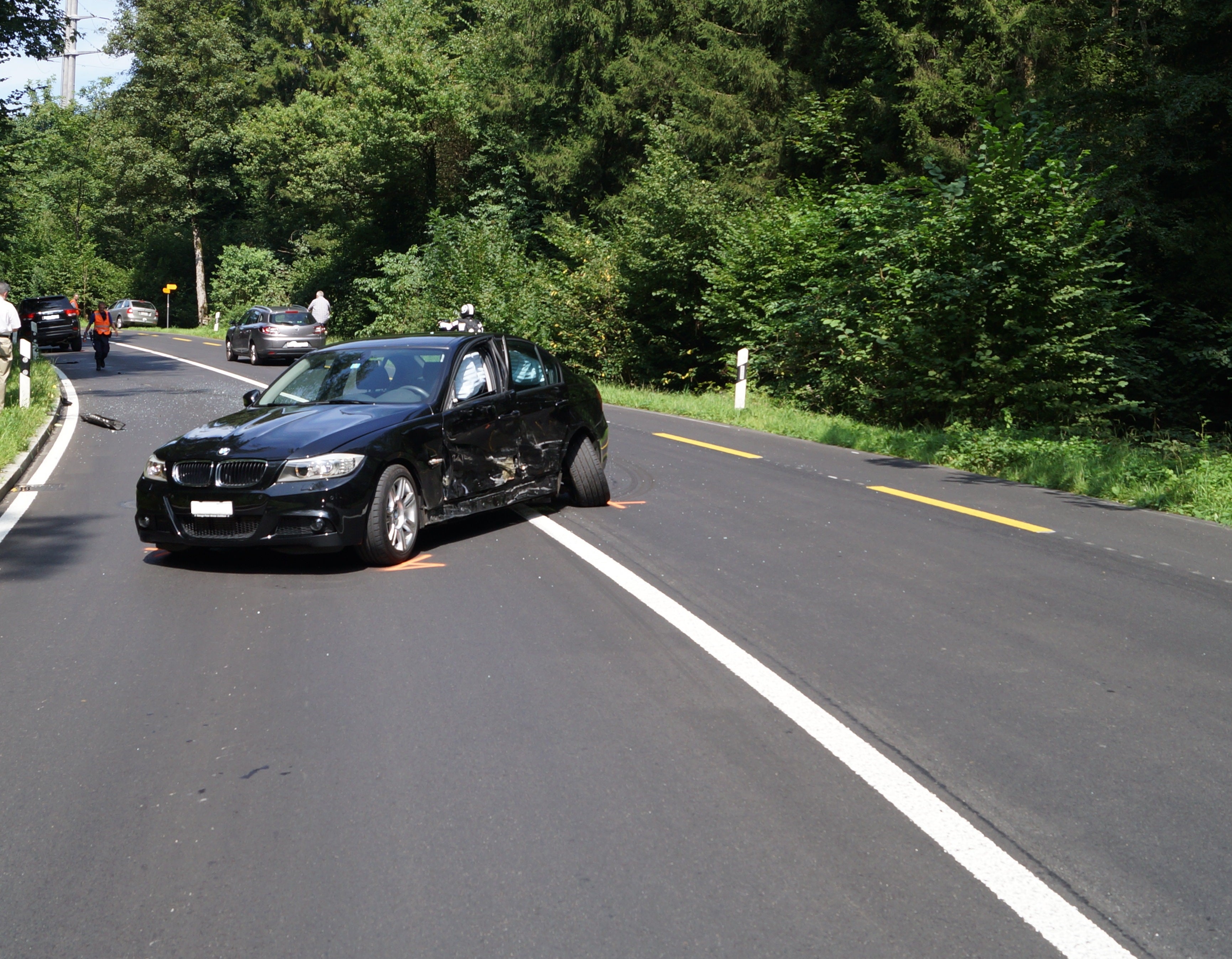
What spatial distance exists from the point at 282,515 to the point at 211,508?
0.50 meters

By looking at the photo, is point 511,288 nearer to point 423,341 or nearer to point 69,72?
point 423,341

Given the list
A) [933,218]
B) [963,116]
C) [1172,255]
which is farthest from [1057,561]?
[963,116]

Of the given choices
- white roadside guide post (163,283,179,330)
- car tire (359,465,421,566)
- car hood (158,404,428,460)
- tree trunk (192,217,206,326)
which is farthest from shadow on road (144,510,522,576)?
tree trunk (192,217,206,326)

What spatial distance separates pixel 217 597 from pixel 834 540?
4.37 m

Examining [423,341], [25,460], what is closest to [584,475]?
[423,341]

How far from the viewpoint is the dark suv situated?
133ft

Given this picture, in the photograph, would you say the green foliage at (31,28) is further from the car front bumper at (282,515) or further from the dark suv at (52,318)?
the car front bumper at (282,515)

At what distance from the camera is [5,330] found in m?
16.5

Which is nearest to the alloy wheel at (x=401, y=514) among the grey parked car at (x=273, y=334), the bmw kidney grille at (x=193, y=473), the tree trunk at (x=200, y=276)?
the bmw kidney grille at (x=193, y=473)

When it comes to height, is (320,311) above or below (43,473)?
above

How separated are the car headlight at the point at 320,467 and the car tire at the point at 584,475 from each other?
2802 millimetres

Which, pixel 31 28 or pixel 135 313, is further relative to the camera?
pixel 135 313

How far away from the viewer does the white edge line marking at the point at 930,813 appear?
10.8 ft

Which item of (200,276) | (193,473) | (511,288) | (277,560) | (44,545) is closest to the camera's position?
(193,473)
